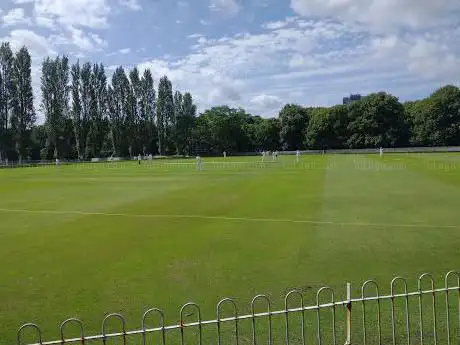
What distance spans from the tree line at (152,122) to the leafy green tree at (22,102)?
172 mm

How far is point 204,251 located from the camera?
1259 centimetres

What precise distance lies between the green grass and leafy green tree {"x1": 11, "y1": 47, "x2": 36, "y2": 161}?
6650 centimetres

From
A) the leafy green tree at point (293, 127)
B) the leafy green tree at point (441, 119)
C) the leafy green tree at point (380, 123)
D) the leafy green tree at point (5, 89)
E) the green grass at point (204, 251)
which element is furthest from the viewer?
the leafy green tree at point (293, 127)

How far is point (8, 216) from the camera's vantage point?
19719 millimetres

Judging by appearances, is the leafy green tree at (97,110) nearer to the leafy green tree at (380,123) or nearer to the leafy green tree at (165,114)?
the leafy green tree at (165,114)

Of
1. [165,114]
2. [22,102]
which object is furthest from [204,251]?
[165,114]

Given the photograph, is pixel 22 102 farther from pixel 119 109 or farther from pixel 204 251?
pixel 204 251

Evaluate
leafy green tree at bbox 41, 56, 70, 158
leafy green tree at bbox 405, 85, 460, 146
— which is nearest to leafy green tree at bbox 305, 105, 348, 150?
leafy green tree at bbox 405, 85, 460, 146

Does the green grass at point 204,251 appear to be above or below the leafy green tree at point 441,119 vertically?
below

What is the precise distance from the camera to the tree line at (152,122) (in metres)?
86.4

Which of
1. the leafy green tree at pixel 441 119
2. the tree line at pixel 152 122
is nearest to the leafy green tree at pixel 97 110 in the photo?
the tree line at pixel 152 122

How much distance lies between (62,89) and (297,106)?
52692mm

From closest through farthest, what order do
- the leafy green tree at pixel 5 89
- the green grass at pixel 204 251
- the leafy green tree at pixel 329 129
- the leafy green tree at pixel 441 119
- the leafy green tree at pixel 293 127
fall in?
the green grass at pixel 204 251
the leafy green tree at pixel 5 89
the leafy green tree at pixel 441 119
the leafy green tree at pixel 329 129
the leafy green tree at pixel 293 127

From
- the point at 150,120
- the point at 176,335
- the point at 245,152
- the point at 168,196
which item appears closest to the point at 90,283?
the point at 176,335
